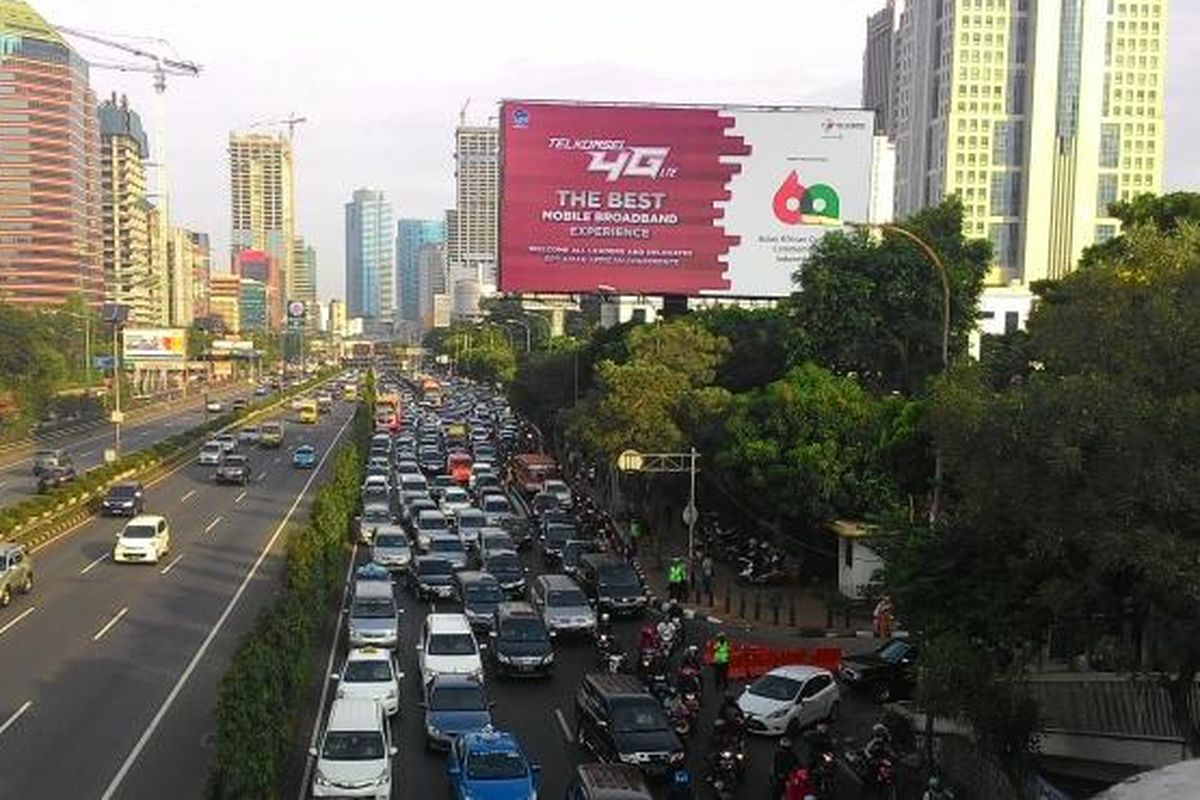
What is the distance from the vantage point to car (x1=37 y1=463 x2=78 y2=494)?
4603 cm

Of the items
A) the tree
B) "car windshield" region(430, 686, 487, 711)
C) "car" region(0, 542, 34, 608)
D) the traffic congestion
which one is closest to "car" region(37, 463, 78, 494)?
the traffic congestion

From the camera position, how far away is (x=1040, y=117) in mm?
126562

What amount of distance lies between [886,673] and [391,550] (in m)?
16.1

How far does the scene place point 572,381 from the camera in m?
65.1

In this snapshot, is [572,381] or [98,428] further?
[98,428]

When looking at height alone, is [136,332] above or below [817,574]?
above

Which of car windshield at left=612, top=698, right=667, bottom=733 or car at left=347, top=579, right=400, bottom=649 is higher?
car windshield at left=612, top=698, right=667, bottom=733

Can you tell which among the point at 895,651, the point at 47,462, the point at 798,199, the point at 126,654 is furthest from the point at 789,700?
the point at 47,462

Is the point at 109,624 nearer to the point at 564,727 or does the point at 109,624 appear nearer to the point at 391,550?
the point at 391,550

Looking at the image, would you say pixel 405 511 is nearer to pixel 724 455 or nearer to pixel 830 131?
pixel 724 455

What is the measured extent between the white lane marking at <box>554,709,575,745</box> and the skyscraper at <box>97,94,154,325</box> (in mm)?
164201

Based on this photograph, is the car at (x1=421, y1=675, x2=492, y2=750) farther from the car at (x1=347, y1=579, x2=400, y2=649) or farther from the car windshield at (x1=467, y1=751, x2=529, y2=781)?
the car at (x1=347, y1=579, x2=400, y2=649)

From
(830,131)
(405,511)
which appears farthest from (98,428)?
(830,131)

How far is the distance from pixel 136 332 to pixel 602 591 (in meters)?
79.4
